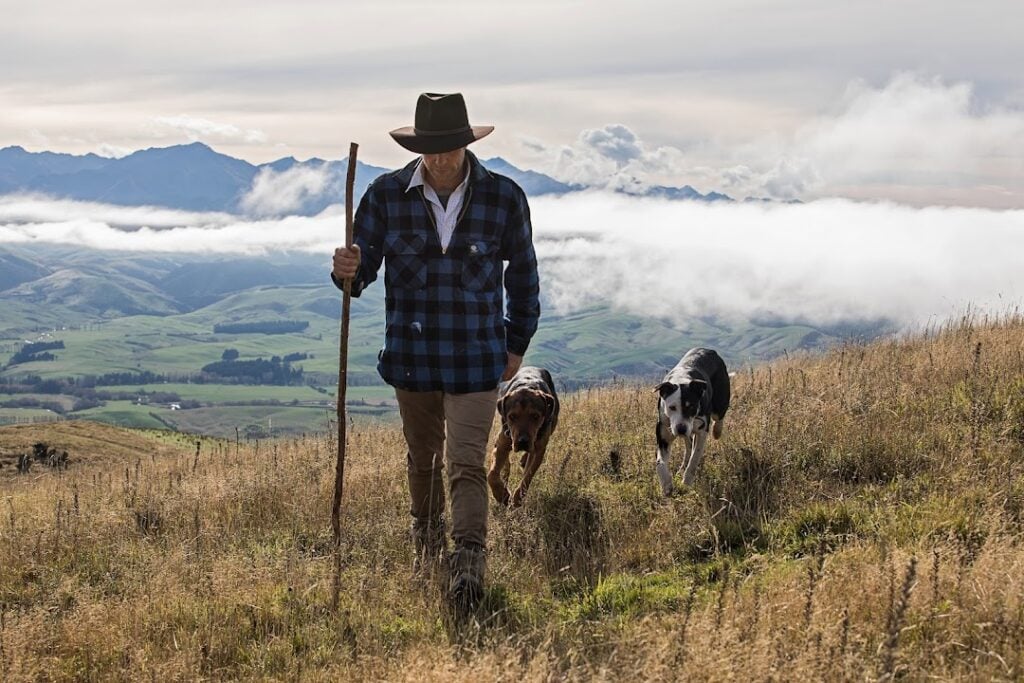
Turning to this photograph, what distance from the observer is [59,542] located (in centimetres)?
666

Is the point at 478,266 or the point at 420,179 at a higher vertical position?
the point at 420,179

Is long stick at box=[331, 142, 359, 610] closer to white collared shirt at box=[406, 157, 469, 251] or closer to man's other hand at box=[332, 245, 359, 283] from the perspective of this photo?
man's other hand at box=[332, 245, 359, 283]

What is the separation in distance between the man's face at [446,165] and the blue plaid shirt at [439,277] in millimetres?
111

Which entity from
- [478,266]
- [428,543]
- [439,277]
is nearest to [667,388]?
[428,543]

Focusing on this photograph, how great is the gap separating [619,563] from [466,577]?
1212 millimetres

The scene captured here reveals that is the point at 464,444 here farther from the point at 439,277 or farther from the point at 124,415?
the point at 124,415

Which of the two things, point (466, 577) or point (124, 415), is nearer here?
point (466, 577)

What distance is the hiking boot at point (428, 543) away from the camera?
5867 millimetres

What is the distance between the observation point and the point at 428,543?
6301 mm

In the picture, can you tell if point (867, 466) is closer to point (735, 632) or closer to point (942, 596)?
point (942, 596)

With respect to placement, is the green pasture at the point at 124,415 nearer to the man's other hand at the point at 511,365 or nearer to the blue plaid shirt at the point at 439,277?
the man's other hand at the point at 511,365

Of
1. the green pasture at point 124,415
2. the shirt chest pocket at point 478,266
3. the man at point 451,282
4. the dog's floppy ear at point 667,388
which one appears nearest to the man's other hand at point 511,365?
the man at point 451,282

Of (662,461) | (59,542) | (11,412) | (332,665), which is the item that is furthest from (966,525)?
(11,412)

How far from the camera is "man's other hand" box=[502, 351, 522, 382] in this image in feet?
20.5
